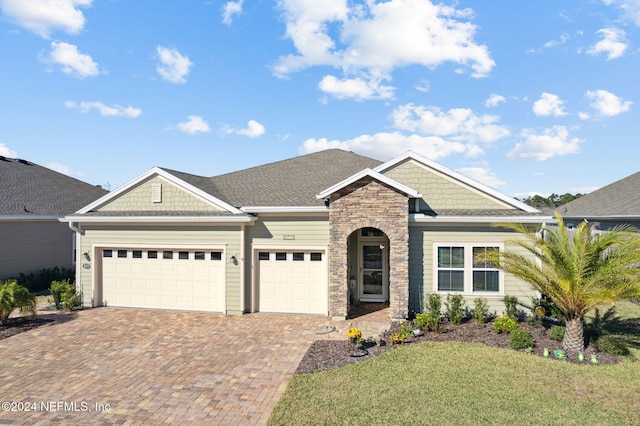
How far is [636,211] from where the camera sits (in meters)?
18.6

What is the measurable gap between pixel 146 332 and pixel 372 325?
6.82 metres

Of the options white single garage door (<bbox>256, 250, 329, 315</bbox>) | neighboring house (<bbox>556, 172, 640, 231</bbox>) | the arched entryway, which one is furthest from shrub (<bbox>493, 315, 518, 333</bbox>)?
neighboring house (<bbox>556, 172, 640, 231</bbox>)

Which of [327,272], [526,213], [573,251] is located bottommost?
[327,272]

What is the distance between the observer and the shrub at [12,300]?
37.3ft

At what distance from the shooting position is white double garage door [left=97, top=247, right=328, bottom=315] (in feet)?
43.1

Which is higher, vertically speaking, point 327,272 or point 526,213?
point 526,213

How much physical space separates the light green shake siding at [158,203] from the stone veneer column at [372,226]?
440 centimetres

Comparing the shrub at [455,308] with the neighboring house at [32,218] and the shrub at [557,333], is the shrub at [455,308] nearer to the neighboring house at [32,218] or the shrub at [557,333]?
the shrub at [557,333]

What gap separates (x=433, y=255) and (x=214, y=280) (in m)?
7.62

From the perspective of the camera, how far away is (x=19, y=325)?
1168 cm

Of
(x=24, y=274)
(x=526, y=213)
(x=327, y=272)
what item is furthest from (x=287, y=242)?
(x=24, y=274)

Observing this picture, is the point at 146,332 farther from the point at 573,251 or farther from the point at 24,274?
the point at 573,251

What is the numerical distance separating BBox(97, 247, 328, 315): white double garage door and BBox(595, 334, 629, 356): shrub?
25.2 ft

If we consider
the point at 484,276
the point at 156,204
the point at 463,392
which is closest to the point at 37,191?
the point at 156,204
